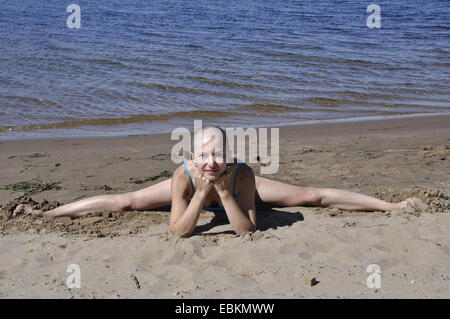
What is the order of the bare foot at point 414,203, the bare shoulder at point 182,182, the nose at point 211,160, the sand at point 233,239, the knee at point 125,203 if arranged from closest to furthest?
1. the sand at point 233,239
2. the nose at point 211,160
3. the bare shoulder at point 182,182
4. the bare foot at point 414,203
5. the knee at point 125,203

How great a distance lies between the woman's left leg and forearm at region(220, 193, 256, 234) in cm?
67

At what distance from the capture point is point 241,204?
4.60 meters

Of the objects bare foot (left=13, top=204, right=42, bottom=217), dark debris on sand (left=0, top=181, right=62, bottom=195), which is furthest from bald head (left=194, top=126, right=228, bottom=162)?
dark debris on sand (left=0, top=181, right=62, bottom=195)

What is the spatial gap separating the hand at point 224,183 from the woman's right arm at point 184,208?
2.9 inches

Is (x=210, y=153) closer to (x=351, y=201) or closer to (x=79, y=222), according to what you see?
(x=79, y=222)

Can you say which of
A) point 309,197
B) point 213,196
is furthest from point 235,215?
point 309,197

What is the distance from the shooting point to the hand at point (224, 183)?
Result: 4.30 meters

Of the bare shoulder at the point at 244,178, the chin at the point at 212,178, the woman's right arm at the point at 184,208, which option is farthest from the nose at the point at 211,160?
the bare shoulder at the point at 244,178

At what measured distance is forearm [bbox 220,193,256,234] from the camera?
4.36 meters

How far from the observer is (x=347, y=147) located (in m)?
7.34

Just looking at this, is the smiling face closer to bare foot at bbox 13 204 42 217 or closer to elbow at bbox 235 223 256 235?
elbow at bbox 235 223 256 235

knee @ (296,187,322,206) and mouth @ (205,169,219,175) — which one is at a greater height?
mouth @ (205,169,219,175)

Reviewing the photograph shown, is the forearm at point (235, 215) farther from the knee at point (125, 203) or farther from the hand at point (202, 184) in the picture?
the knee at point (125, 203)

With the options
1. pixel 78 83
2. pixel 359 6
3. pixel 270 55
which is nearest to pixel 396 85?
pixel 270 55
